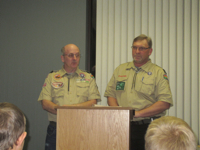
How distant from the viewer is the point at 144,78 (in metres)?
2.90

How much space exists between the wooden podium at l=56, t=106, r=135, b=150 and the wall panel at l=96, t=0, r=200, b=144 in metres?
1.58

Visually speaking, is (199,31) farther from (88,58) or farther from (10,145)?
(10,145)

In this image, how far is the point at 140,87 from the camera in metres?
2.84

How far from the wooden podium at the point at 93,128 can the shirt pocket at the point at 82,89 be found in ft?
3.04

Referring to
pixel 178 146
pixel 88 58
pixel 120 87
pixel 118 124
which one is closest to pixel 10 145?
pixel 178 146

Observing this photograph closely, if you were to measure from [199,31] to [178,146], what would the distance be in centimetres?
295

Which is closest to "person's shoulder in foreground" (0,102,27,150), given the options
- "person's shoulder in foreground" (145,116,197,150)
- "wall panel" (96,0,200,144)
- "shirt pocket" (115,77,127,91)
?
"person's shoulder in foreground" (145,116,197,150)

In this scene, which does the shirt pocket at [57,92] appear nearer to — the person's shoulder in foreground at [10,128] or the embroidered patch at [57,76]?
the embroidered patch at [57,76]

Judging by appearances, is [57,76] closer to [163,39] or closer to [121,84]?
[121,84]

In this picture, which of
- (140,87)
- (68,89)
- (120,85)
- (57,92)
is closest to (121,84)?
(120,85)

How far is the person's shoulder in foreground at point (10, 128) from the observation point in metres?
1.05

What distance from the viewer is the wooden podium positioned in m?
1.99

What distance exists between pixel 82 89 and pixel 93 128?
1066 mm

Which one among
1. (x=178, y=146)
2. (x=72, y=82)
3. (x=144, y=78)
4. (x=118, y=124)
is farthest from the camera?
(x=72, y=82)
